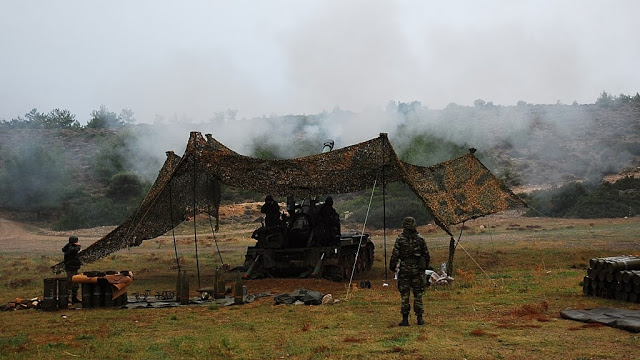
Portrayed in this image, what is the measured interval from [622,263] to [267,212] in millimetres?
10144

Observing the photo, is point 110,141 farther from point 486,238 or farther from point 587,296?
point 587,296

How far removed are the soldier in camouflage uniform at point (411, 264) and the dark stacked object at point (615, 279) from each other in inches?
164

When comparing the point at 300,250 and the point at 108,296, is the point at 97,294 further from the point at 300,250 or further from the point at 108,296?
the point at 300,250

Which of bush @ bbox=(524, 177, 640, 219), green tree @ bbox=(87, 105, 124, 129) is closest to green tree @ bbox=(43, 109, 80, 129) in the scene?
green tree @ bbox=(87, 105, 124, 129)

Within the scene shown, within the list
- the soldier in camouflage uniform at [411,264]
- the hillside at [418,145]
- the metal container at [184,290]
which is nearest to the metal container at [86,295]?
the metal container at [184,290]

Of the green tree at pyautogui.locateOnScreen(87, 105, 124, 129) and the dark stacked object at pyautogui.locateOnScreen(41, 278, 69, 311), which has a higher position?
the green tree at pyautogui.locateOnScreen(87, 105, 124, 129)

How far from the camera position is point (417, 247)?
33.7ft

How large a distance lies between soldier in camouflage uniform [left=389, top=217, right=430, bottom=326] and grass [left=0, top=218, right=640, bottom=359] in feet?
1.46

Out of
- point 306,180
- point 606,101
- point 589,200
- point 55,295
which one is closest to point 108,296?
point 55,295

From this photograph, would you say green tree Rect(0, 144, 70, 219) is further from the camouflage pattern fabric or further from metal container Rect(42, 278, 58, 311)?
the camouflage pattern fabric

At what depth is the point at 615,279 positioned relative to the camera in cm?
1206

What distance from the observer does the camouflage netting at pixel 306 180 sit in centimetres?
1600

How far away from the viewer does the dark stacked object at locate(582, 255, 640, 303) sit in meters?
11.6

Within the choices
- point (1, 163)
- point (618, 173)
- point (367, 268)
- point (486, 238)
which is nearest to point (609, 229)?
point (486, 238)
